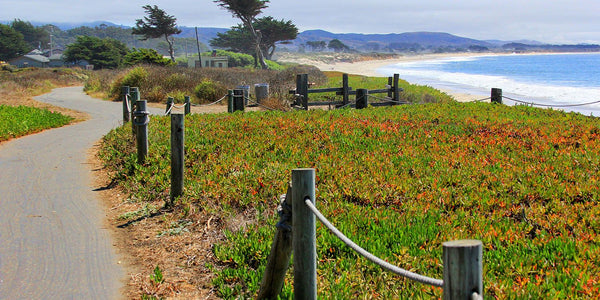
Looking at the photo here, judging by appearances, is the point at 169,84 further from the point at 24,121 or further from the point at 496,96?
the point at 496,96

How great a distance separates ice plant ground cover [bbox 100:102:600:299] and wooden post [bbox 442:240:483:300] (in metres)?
2.03

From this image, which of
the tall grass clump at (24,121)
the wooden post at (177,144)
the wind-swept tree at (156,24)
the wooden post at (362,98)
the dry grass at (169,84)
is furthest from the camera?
the wind-swept tree at (156,24)

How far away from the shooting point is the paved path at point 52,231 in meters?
5.08

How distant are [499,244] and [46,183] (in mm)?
7304

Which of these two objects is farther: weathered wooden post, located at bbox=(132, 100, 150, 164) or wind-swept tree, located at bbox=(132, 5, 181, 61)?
wind-swept tree, located at bbox=(132, 5, 181, 61)

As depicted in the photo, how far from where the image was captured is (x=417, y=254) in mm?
5012

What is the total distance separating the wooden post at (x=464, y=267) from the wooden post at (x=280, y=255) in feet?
5.44

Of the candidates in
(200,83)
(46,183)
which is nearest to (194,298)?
(46,183)

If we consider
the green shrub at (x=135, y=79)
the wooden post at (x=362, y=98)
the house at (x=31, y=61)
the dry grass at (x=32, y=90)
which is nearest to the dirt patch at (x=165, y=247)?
the wooden post at (x=362, y=98)

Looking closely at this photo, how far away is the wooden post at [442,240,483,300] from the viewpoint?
7.29 feet

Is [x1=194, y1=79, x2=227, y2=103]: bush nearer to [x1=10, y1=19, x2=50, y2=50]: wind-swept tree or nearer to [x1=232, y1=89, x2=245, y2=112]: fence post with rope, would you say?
[x1=232, y1=89, x2=245, y2=112]: fence post with rope

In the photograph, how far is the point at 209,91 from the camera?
2636 centimetres

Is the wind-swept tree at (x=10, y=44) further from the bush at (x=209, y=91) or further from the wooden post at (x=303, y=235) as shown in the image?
the wooden post at (x=303, y=235)

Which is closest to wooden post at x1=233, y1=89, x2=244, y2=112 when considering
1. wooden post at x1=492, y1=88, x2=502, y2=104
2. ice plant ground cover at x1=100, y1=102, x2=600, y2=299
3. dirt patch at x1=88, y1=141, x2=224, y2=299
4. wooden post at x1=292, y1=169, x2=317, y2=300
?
ice plant ground cover at x1=100, y1=102, x2=600, y2=299
